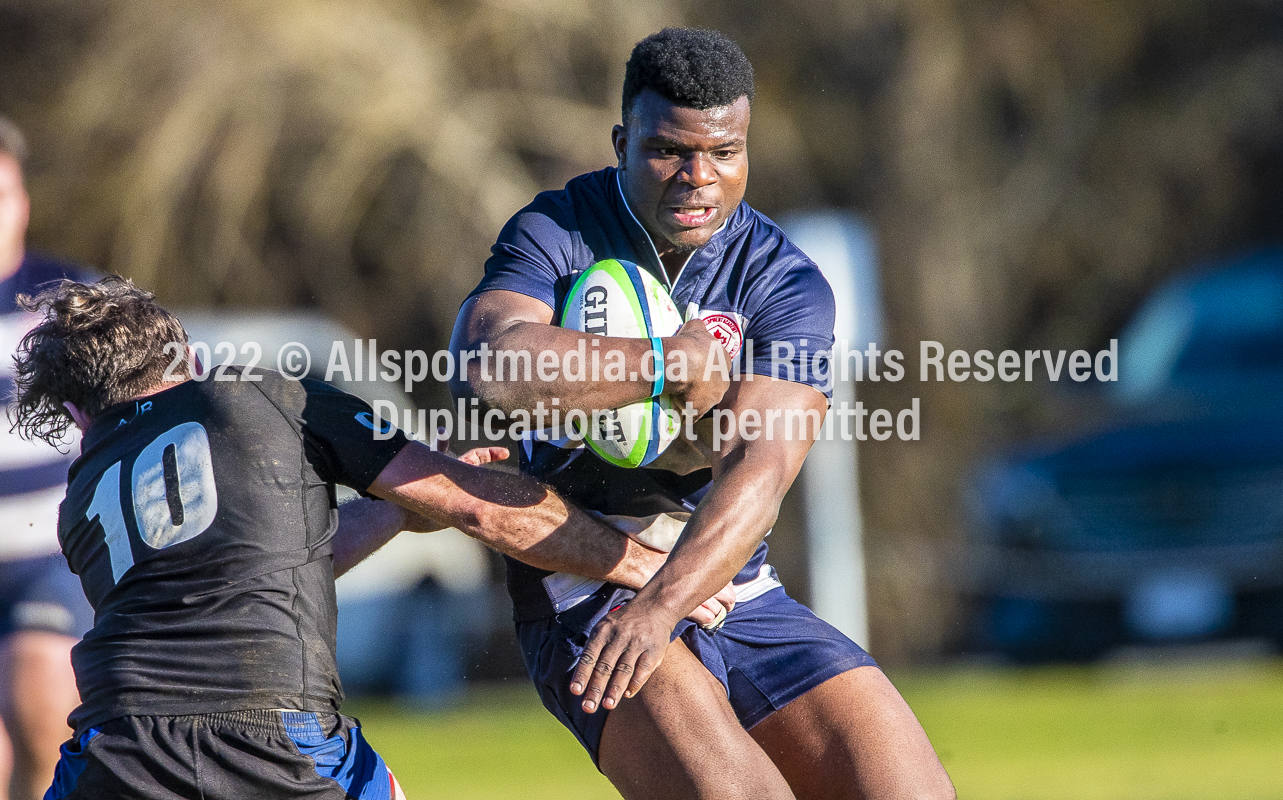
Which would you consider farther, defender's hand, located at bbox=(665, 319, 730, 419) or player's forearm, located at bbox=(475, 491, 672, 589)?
player's forearm, located at bbox=(475, 491, 672, 589)

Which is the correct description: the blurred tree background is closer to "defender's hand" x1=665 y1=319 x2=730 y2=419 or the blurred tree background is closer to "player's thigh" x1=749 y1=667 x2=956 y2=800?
"player's thigh" x1=749 y1=667 x2=956 y2=800

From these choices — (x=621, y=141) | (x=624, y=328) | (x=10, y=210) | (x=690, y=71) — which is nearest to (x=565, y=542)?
(x=624, y=328)

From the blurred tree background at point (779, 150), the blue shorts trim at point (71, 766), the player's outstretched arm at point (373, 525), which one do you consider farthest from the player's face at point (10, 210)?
the blurred tree background at point (779, 150)

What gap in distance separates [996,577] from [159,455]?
9.55 m

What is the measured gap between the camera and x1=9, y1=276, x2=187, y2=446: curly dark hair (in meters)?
3.68

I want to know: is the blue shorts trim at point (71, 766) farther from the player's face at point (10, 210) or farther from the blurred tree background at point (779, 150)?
the blurred tree background at point (779, 150)

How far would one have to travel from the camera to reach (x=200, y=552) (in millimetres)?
3543

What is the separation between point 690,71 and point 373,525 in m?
1.56

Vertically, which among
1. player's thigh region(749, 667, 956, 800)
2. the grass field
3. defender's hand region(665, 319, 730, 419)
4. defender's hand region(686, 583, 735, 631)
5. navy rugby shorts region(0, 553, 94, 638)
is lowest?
the grass field

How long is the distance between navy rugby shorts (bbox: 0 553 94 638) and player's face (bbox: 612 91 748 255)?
9.43ft

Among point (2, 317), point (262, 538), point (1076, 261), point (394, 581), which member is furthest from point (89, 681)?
point (1076, 261)

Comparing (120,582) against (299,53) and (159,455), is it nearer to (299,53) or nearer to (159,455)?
(159,455)

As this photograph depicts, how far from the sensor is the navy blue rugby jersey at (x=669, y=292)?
3920mm

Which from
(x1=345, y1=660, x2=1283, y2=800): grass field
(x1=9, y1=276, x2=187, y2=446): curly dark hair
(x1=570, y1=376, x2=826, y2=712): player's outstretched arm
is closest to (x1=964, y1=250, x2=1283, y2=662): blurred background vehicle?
(x1=345, y1=660, x2=1283, y2=800): grass field
